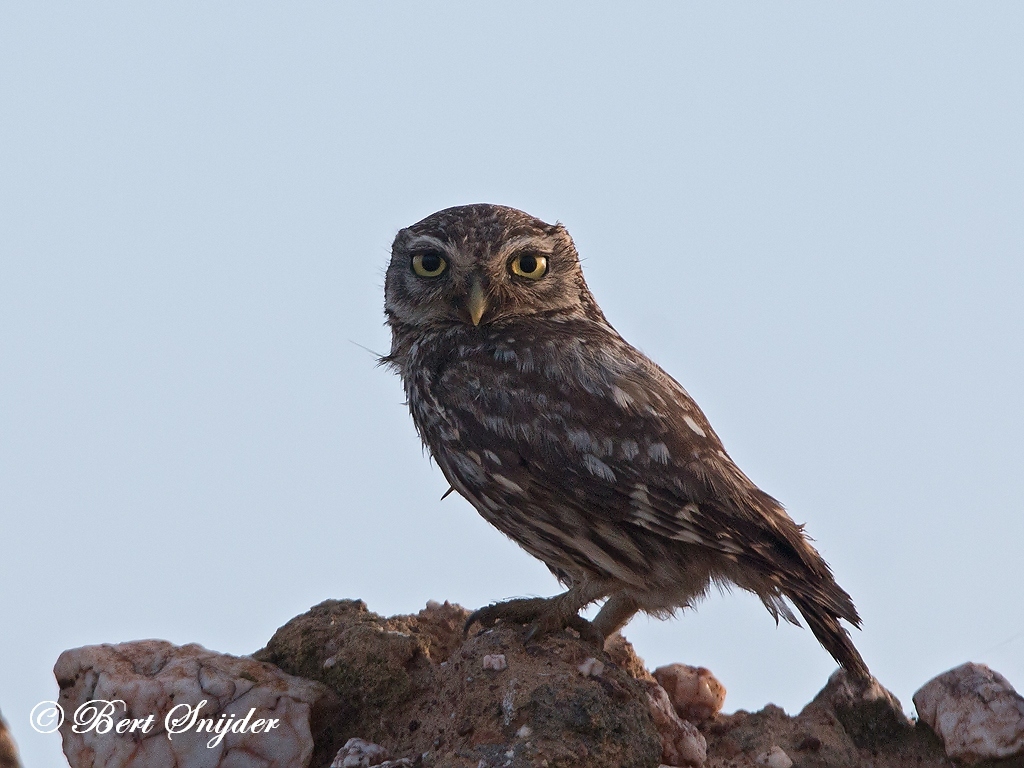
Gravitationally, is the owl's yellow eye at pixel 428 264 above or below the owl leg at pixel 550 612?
above

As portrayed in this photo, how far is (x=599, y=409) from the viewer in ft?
14.6

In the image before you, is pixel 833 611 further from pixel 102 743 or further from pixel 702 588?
pixel 102 743

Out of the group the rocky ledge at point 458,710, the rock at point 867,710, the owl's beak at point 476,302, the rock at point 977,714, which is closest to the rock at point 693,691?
the rocky ledge at point 458,710

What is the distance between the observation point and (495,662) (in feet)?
12.7

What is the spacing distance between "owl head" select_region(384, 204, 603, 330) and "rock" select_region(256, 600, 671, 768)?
127 centimetres

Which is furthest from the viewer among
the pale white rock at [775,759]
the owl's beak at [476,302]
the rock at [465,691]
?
the owl's beak at [476,302]

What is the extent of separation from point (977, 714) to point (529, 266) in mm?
2427

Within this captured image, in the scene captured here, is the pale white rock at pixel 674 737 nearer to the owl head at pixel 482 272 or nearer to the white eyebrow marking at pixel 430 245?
the owl head at pixel 482 272

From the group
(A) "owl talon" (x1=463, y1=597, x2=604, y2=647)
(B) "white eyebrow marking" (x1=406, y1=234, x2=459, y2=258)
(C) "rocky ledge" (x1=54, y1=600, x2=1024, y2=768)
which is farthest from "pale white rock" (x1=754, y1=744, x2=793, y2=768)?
(B) "white eyebrow marking" (x1=406, y1=234, x2=459, y2=258)

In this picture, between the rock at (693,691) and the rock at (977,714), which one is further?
the rock at (693,691)

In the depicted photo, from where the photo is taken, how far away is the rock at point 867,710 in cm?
432

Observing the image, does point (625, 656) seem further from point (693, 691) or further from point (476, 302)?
point (476, 302)

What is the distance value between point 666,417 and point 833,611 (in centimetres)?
92

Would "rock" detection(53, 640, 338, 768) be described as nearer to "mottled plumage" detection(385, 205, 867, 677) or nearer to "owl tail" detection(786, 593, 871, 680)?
"mottled plumage" detection(385, 205, 867, 677)
